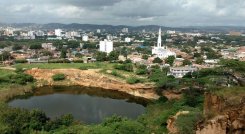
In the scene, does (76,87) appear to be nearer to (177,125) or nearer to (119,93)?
(119,93)

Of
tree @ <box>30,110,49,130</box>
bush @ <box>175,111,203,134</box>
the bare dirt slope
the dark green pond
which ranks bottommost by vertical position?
the dark green pond

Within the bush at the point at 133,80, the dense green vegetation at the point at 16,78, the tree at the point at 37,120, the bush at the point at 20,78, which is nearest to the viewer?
the tree at the point at 37,120

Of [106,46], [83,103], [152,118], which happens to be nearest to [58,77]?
[83,103]

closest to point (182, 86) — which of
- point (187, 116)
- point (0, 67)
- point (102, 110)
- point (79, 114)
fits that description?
point (102, 110)

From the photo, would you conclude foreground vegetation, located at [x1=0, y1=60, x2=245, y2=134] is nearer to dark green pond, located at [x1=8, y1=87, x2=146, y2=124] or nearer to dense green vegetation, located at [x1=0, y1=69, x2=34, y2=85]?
dark green pond, located at [x1=8, y1=87, x2=146, y2=124]

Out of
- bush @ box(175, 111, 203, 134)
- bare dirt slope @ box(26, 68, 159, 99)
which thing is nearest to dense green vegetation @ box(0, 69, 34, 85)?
bare dirt slope @ box(26, 68, 159, 99)

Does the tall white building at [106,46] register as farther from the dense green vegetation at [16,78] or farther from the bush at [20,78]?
the bush at [20,78]

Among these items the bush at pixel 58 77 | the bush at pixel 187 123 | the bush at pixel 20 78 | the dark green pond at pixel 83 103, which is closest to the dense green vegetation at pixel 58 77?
the bush at pixel 58 77

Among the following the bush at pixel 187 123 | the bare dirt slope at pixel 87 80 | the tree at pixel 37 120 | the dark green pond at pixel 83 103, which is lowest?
the dark green pond at pixel 83 103

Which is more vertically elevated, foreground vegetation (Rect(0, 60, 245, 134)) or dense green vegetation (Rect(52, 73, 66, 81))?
foreground vegetation (Rect(0, 60, 245, 134))
